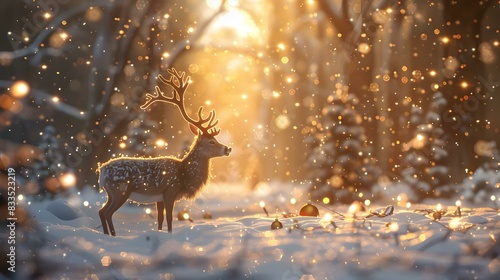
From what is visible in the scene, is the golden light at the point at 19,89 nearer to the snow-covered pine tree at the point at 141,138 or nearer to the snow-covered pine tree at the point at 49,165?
the snow-covered pine tree at the point at 49,165

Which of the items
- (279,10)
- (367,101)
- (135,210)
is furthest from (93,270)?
(279,10)

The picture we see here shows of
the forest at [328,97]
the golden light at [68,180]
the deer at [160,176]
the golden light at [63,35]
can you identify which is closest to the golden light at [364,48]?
the forest at [328,97]

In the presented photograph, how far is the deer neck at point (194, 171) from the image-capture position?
737 cm

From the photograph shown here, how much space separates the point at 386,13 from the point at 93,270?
10.3m

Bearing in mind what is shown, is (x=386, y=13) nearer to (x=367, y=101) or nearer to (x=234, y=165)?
(x=367, y=101)

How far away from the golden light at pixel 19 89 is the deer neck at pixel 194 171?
6.57 meters

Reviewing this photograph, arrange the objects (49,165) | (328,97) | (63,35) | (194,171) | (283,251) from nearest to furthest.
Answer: (283,251) → (194,171) → (49,165) → (328,97) → (63,35)

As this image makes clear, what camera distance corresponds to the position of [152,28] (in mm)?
13773

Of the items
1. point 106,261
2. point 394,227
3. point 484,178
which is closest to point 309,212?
point 394,227

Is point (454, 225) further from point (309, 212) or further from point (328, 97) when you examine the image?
point (328, 97)

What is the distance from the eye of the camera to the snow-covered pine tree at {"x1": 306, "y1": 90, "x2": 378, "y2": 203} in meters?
12.2

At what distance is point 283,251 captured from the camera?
18.8 ft

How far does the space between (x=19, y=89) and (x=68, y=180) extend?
2332 millimetres

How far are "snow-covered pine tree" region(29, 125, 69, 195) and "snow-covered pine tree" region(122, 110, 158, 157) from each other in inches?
61.7
